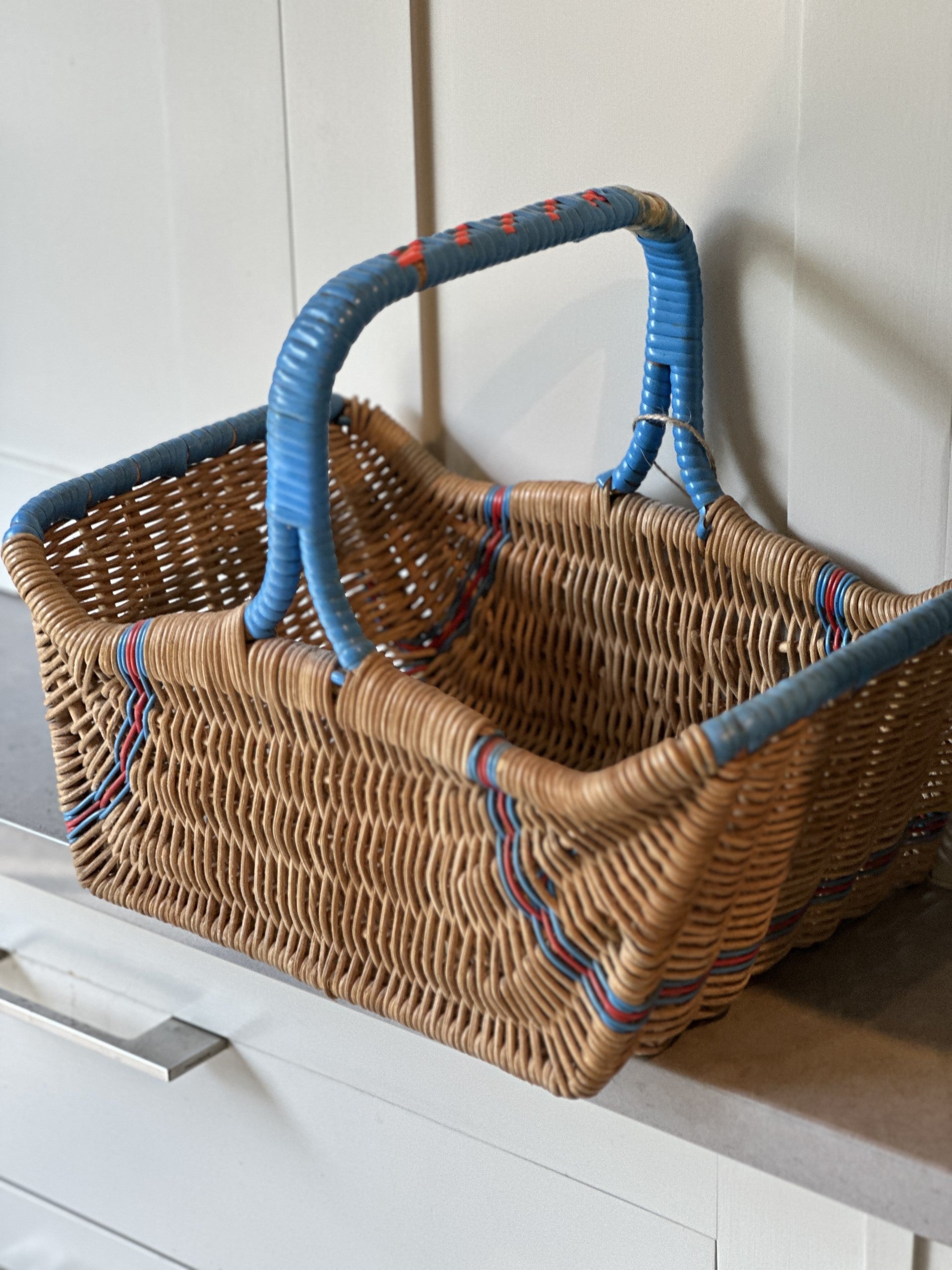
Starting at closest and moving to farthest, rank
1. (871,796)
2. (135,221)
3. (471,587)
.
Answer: (871,796), (471,587), (135,221)

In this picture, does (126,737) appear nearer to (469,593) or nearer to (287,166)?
(469,593)

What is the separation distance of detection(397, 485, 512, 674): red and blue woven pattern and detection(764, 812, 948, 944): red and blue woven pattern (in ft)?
1.02

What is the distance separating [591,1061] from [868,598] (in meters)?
0.29

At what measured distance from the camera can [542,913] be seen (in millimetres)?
592

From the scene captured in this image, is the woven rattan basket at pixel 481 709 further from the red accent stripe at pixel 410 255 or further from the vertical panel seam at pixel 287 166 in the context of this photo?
the vertical panel seam at pixel 287 166

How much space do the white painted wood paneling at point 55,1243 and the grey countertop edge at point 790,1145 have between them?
0.45m

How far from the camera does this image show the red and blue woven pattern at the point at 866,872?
0.68 meters

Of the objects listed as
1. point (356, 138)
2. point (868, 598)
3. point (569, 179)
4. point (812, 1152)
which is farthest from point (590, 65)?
point (812, 1152)

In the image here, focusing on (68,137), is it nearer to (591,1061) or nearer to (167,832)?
(167,832)

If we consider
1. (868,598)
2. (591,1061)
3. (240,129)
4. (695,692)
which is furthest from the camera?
(240,129)

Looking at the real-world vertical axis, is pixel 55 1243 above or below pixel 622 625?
below

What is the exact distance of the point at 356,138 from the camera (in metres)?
0.92

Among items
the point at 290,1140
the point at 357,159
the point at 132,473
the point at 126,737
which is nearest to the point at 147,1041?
the point at 290,1140

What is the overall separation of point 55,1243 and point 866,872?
64 centimetres
